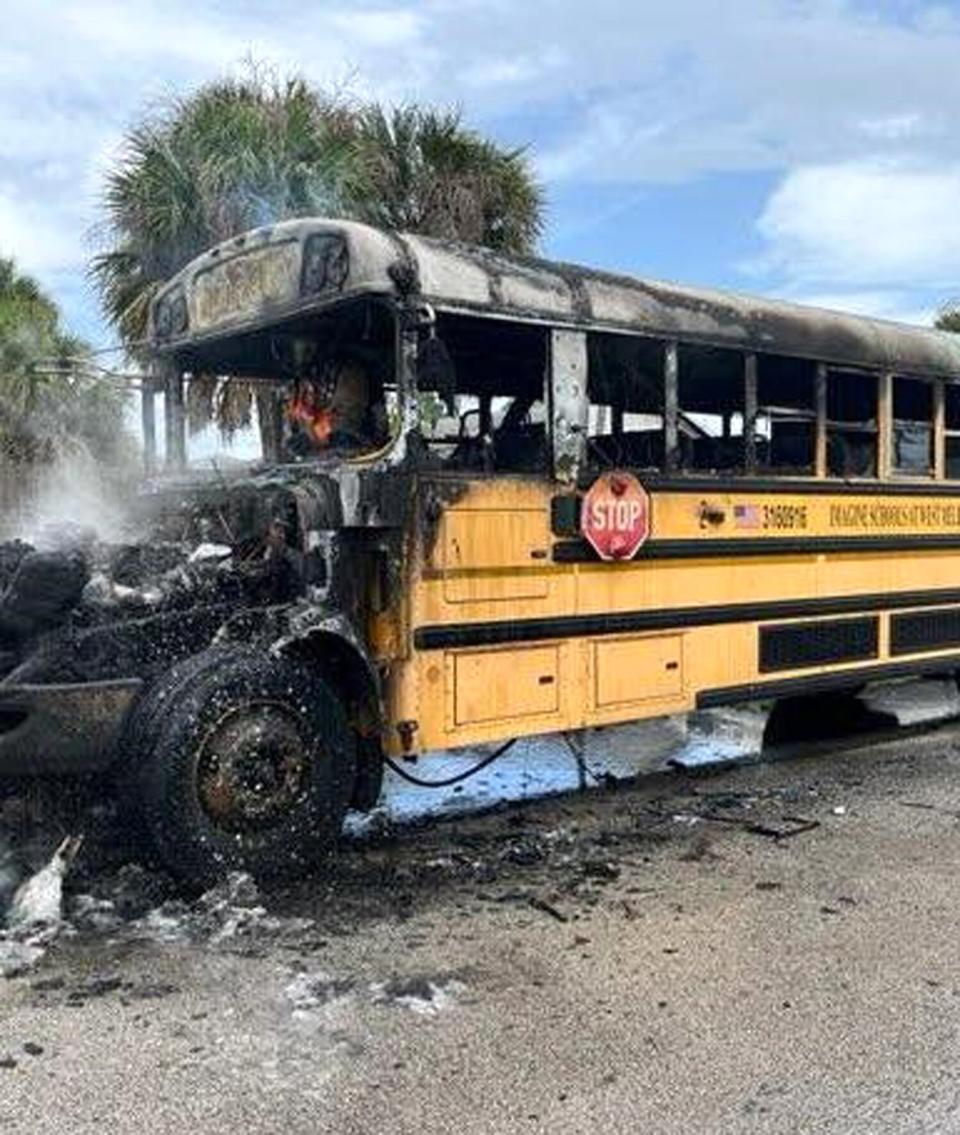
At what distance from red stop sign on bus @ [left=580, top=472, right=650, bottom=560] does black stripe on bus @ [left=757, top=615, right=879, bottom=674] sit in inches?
40.8

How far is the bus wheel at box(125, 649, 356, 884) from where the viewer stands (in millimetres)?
4379

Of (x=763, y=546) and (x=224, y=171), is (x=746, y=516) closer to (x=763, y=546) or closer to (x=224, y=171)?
(x=763, y=546)

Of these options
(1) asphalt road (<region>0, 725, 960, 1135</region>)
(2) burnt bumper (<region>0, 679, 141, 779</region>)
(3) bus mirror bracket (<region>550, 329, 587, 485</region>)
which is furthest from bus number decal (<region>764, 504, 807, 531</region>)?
(2) burnt bumper (<region>0, 679, 141, 779</region>)

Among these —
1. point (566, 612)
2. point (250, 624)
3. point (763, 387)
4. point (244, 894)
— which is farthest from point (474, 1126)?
point (763, 387)

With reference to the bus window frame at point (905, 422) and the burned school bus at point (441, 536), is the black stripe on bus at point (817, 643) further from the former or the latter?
the bus window frame at point (905, 422)

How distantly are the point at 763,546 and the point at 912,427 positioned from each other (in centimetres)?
140

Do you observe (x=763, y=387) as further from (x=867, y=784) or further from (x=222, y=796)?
(x=222, y=796)

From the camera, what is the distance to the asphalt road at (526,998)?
10.1 ft

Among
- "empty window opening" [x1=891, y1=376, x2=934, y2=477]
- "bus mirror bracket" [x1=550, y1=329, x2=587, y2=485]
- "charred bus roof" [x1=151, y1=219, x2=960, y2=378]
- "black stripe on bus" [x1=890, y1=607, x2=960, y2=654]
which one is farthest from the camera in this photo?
"black stripe on bus" [x1=890, y1=607, x2=960, y2=654]

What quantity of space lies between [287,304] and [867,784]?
3688 mm

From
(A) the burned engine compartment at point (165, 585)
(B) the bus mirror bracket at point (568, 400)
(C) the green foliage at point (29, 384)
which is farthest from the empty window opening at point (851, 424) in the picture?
(C) the green foliage at point (29, 384)

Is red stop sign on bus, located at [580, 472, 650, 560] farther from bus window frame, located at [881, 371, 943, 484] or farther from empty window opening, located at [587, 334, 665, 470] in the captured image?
bus window frame, located at [881, 371, 943, 484]

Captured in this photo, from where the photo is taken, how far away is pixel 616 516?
5.60 m

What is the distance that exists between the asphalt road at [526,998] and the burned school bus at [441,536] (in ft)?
1.57
